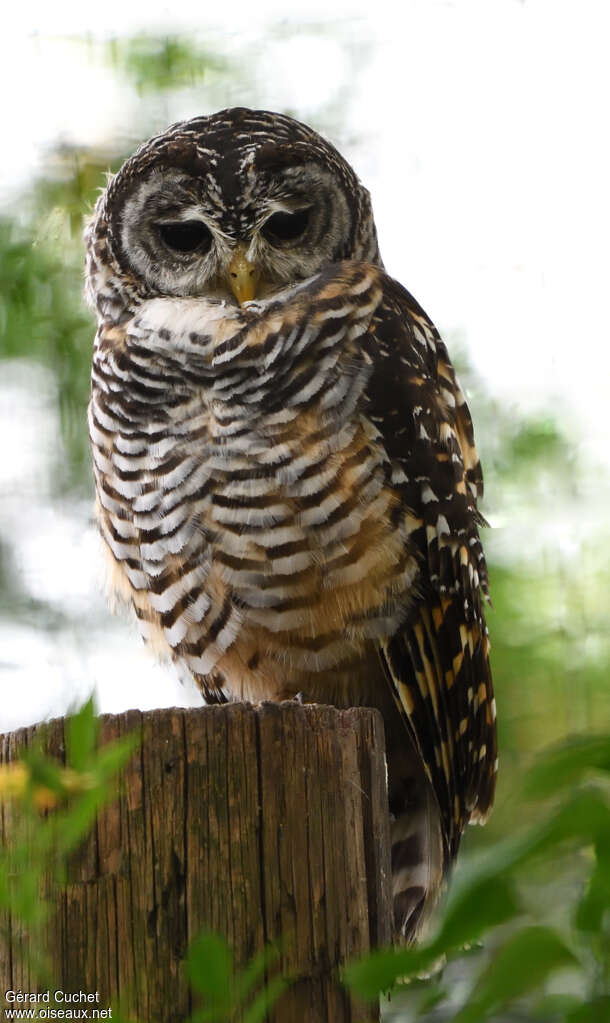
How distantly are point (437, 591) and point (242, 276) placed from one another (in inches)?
38.5

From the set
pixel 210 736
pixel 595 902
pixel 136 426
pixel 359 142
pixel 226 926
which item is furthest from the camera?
pixel 359 142

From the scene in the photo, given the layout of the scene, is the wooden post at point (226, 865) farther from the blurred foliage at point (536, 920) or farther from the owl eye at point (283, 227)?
the owl eye at point (283, 227)

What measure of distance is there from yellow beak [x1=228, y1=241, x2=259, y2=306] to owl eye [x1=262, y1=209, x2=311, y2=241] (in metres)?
0.12

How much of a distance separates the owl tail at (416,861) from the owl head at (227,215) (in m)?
1.41

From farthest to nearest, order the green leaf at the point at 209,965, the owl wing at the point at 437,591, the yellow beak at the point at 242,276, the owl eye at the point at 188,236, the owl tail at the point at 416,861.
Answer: the owl eye at the point at 188,236, the yellow beak at the point at 242,276, the owl wing at the point at 437,591, the owl tail at the point at 416,861, the green leaf at the point at 209,965

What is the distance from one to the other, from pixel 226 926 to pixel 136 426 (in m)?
1.68

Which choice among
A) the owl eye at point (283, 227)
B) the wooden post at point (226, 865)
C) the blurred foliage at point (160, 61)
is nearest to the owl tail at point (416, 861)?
A: the wooden post at point (226, 865)

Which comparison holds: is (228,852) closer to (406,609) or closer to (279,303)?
(406,609)

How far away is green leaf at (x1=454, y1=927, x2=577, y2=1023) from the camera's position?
0.56 m

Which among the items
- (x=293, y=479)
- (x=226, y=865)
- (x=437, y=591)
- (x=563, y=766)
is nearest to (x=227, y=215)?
(x=293, y=479)

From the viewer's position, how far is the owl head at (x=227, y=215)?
320cm

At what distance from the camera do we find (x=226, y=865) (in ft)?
5.30

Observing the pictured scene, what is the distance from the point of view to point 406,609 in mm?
2920

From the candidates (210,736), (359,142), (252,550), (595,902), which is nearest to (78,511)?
(359,142)
